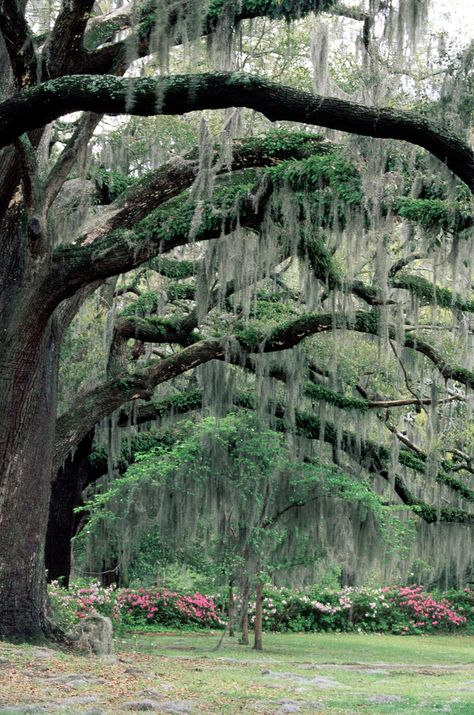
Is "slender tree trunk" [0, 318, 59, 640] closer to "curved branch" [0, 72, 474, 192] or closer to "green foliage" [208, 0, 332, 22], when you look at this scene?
"curved branch" [0, 72, 474, 192]

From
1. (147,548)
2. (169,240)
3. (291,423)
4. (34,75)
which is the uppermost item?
(34,75)

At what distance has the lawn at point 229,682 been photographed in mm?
6590

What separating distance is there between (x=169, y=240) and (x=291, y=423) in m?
5.08

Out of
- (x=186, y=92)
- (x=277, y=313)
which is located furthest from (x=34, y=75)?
(x=277, y=313)

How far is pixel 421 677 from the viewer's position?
10938 millimetres

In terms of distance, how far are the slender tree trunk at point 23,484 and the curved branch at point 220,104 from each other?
339 cm

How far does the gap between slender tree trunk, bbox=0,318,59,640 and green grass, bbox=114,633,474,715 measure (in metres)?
1.44

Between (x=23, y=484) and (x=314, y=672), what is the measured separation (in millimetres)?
3692

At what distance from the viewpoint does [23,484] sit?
9.79 metres

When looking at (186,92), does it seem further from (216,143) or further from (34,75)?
(216,143)

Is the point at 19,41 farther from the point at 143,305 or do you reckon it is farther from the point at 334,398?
the point at 334,398

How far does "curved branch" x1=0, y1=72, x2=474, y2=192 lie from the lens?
6.22 m

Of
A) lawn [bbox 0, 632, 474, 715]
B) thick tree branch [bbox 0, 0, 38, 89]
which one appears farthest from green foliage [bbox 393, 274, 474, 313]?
thick tree branch [bbox 0, 0, 38, 89]

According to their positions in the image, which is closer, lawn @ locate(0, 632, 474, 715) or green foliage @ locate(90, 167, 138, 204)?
lawn @ locate(0, 632, 474, 715)
